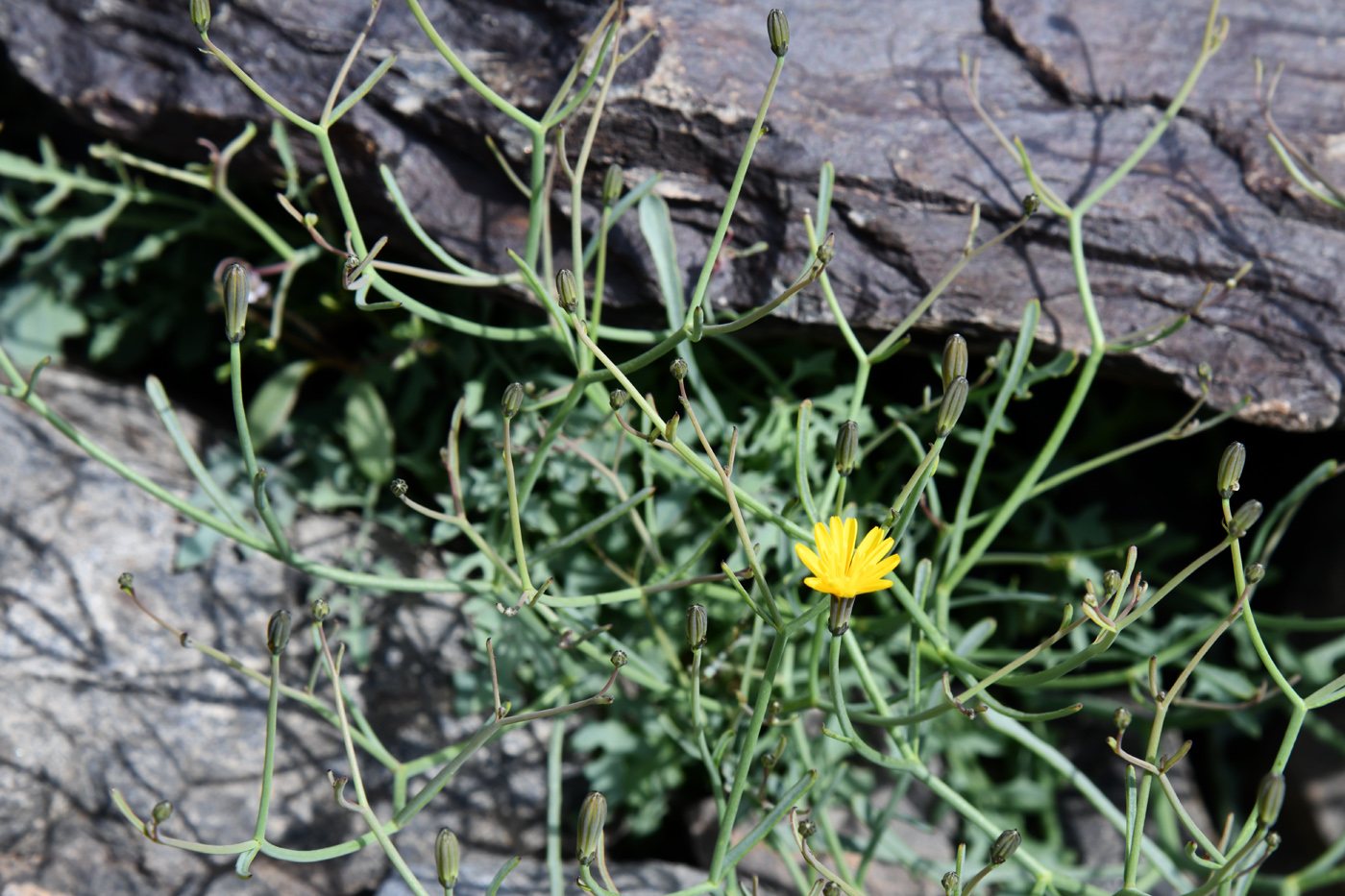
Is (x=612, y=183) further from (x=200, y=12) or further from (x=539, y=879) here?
(x=539, y=879)

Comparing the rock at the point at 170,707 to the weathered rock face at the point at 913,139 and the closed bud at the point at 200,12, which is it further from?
the closed bud at the point at 200,12

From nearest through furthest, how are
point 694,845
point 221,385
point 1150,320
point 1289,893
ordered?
point 1289,893 → point 1150,320 → point 694,845 → point 221,385

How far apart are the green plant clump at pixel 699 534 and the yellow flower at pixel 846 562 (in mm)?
54

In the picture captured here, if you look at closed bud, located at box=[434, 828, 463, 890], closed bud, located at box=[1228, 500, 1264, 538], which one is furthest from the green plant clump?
closed bud, located at box=[434, 828, 463, 890]

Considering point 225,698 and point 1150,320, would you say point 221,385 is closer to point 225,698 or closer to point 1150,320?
point 225,698

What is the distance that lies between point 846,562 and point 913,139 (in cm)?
90

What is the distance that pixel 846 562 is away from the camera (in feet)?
3.34

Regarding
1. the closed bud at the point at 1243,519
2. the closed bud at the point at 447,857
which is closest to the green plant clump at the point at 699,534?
the closed bud at the point at 1243,519

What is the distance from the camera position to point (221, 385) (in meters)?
2.23

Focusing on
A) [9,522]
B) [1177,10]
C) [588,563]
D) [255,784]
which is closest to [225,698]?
[255,784]

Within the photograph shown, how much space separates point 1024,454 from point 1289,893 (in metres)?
0.85

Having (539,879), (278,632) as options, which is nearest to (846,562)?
(278,632)

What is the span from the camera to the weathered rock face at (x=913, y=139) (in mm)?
1606

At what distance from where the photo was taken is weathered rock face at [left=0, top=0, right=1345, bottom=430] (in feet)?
5.27
